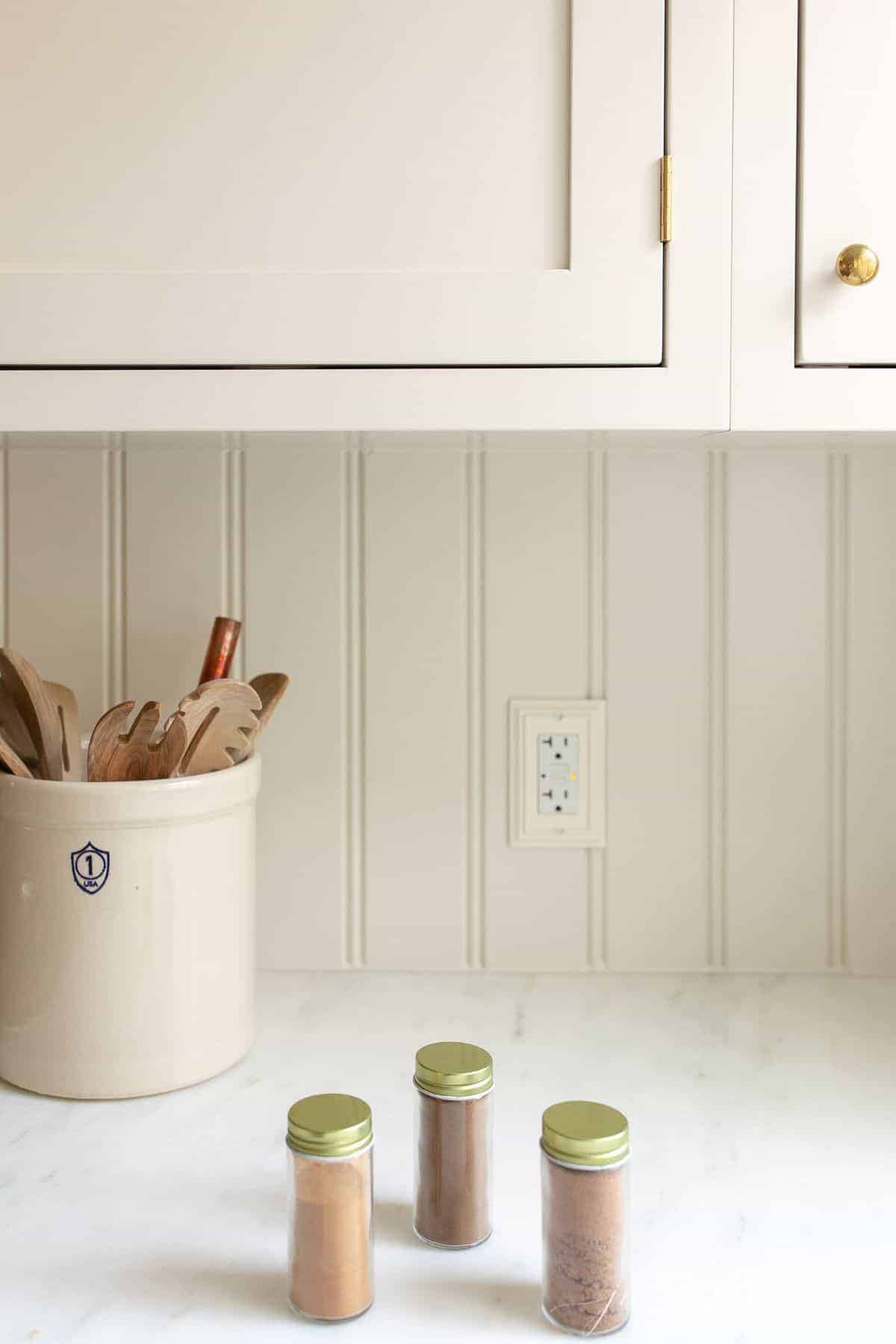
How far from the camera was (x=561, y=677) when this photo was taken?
1.12 meters

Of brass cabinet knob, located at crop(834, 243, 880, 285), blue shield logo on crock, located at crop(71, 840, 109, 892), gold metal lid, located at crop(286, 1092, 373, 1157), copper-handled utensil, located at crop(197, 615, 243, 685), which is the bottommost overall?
gold metal lid, located at crop(286, 1092, 373, 1157)

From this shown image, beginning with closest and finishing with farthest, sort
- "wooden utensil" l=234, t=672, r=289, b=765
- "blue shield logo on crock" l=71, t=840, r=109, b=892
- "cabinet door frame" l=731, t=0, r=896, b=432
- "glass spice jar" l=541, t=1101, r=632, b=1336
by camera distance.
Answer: "glass spice jar" l=541, t=1101, r=632, b=1336, "cabinet door frame" l=731, t=0, r=896, b=432, "blue shield logo on crock" l=71, t=840, r=109, b=892, "wooden utensil" l=234, t=672, r=289, b=765

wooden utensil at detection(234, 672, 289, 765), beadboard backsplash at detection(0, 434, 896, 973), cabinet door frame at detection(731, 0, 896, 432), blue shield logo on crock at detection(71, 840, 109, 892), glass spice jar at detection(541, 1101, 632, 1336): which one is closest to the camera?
glass spice jar at detection(541, 1101, 632, 1336)

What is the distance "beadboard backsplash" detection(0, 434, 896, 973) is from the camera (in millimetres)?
1108

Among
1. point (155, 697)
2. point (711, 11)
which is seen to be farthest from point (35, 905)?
point (711, 11)

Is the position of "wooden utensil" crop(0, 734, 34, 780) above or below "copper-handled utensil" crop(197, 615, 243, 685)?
below

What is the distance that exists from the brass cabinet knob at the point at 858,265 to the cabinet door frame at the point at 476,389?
0.07m

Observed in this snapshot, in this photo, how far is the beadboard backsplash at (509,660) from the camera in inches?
43.6

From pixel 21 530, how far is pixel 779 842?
78 cm

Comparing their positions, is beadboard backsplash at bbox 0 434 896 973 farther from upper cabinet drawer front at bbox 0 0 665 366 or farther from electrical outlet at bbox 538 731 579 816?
upper cabinet drawer front at bbox 0 0 665 366

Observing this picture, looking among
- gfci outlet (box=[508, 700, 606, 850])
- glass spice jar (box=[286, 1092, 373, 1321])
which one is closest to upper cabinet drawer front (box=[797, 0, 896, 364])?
gfci outlet (box=[508, 700, 606, 850])

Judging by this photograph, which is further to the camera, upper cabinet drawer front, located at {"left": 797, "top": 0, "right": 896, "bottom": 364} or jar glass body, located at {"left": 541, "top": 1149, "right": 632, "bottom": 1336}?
upper cabinet drawer front, located at {"left": 797, "top": 0, "right": 896, "bottom": 364}

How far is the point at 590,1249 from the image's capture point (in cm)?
64

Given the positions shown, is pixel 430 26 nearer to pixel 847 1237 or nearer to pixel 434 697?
pixel 434 697
